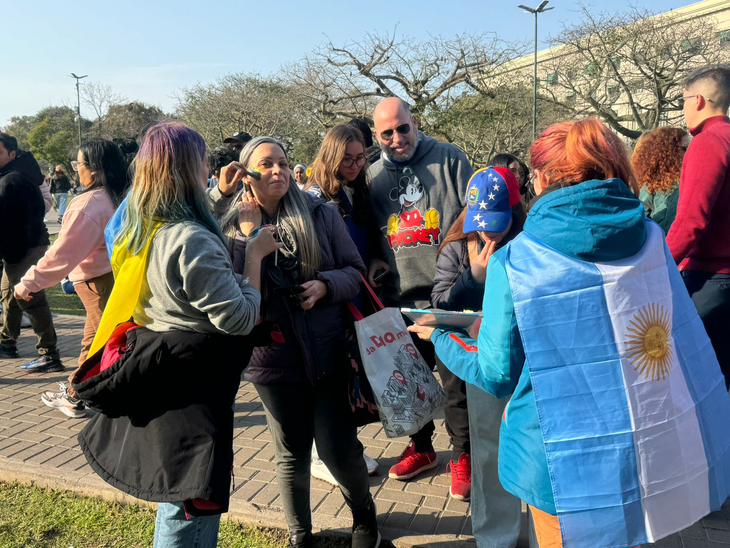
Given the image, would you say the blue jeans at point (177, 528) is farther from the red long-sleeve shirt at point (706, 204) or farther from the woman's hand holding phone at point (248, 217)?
the red long-sleeve shirt at point (706, 204)

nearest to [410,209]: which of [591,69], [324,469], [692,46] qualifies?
[324,469]

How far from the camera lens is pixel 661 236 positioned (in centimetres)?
179

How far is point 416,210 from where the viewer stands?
138 inches

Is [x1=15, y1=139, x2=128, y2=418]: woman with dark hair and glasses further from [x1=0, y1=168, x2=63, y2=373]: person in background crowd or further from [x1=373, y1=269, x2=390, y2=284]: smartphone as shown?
[x1=373, y1=269, x2=390, y2=284]: smartphone

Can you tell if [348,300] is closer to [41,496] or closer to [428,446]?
[428,446]

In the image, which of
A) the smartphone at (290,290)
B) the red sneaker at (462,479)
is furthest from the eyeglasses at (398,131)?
the red sneaker at (462,479)

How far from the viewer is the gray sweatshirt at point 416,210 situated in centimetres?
347

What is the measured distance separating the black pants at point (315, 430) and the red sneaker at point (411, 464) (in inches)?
33.9

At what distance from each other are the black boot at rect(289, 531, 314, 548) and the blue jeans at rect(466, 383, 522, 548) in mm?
803

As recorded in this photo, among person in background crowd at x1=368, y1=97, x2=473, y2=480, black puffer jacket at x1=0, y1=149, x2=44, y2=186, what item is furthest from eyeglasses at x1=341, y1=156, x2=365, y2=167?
black puffer jacket at x1=0, y1=149, x2=44, y2=186

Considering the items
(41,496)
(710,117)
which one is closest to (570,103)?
(710,117)

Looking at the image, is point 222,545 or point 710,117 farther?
point 710,117

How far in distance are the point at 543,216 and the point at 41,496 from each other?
11.3ft

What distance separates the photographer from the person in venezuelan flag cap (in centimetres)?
165
